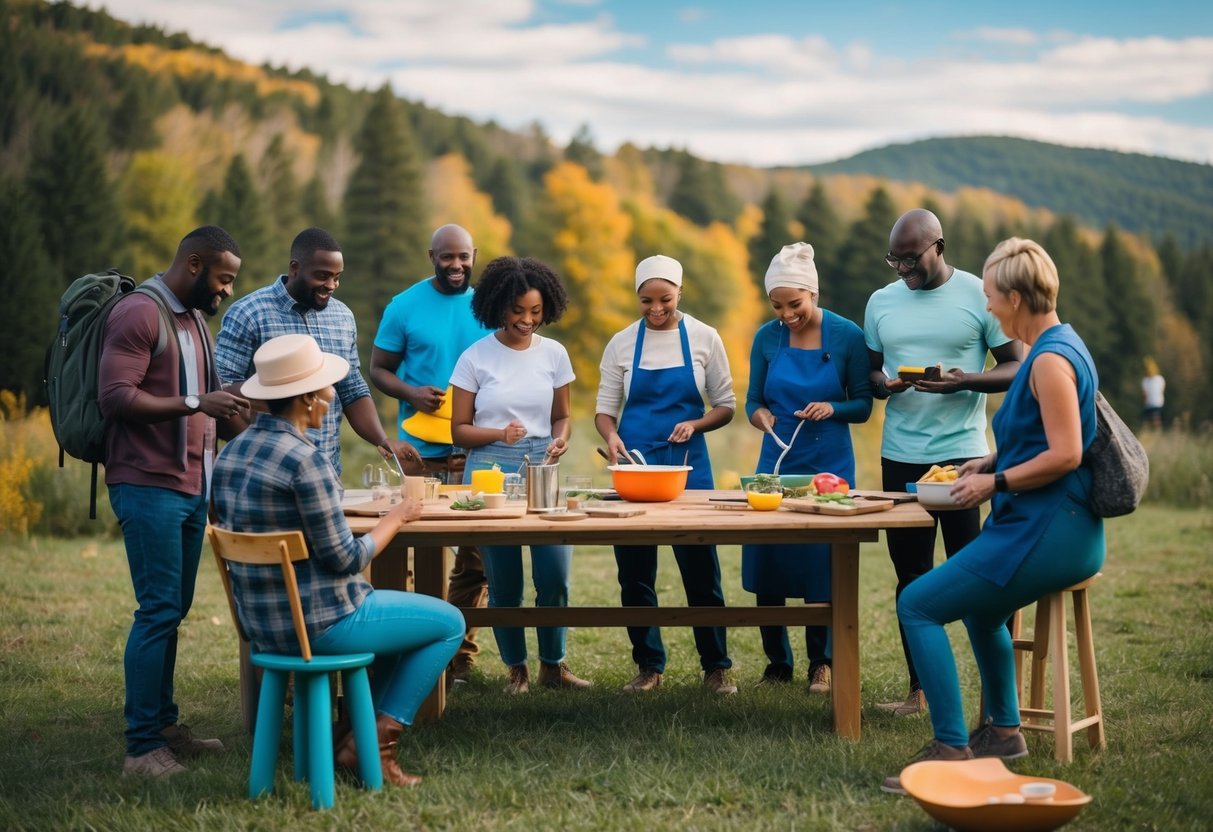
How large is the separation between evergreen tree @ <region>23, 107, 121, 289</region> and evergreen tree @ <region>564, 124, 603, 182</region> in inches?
914

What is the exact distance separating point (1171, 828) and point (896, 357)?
235 centimetres

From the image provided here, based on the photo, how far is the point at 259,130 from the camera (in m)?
35.9

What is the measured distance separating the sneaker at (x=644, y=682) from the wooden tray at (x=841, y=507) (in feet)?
5.21

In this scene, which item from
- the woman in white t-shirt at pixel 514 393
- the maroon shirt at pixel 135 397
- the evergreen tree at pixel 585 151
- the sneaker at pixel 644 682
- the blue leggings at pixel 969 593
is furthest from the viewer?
the evergreen tree at pixel 585 151

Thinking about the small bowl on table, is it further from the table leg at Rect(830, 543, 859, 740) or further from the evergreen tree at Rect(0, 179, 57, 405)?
the evergreen tree at Rect(0, 179, 57, 405)

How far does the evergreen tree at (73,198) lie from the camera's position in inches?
1013

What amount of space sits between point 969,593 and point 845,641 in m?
0.85

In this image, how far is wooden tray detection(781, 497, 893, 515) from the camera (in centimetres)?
492

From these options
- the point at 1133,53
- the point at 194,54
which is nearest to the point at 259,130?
the point at 194,54

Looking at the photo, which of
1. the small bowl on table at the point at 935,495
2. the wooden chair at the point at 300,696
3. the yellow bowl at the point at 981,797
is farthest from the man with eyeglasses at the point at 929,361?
the wooden chair at the point at 300,696

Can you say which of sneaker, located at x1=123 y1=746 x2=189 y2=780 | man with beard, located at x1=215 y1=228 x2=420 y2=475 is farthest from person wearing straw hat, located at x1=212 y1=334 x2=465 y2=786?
man with beard, located at x1=215 y1=228 x2=420 y2=475

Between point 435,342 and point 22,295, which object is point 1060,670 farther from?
point 22,295

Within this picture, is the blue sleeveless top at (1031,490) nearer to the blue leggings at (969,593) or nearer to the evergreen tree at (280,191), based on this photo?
the blue leggings at (969,593)

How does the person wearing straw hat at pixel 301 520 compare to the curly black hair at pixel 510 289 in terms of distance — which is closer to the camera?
the person wearing straw hat at pixel 301 520
